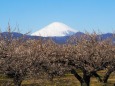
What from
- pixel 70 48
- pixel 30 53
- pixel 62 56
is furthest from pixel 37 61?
pixel 70 48

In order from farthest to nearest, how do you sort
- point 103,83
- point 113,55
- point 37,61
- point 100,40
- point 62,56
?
point 103,83
point 100,40
point 113,55
point 62,56
point 37,61

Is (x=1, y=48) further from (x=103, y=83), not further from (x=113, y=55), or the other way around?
(x=103, y=83)

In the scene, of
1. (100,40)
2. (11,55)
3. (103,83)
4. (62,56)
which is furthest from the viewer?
(103,83)

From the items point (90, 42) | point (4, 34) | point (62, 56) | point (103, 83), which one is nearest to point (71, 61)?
point (62, 56)

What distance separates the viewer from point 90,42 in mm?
51531

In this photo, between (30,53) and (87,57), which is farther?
(87,57)

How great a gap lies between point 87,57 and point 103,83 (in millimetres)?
10677

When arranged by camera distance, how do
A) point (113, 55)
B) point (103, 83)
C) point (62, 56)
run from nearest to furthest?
point (62, 56), point (113, 55), point (103, 83)

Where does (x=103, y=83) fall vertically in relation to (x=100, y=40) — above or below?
below

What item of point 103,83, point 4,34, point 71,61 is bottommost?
point 103,83

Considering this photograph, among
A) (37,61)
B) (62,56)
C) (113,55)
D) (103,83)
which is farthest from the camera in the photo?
(103,83)

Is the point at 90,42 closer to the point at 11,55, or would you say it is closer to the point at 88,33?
the point at 88,33

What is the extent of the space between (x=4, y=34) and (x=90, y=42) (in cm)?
2353

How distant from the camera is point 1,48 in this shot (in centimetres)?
2952
